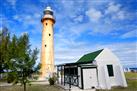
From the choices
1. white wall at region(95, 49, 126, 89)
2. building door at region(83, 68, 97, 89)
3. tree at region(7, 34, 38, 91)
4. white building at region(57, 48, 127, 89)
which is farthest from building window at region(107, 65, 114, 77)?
tree at region(7, 34, 38, 91)

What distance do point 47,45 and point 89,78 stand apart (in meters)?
16.5

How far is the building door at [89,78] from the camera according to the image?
1958 centimetres

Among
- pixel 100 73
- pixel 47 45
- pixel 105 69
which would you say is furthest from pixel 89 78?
pixel 47 45

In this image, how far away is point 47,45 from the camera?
34469 millimetres

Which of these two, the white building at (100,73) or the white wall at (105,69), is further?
the white wall at (105,69)

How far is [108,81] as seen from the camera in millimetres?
20047

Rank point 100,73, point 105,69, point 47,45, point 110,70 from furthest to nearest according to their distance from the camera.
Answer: point 47,45
point 110,70
point 105,69
point 100,73

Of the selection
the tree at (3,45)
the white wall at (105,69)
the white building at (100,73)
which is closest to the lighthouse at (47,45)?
the tree at (3,45)

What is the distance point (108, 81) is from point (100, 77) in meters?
1.05

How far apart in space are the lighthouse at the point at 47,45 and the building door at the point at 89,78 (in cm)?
1492

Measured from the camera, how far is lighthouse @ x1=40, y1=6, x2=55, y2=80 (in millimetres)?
33812

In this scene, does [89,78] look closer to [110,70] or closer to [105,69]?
[105,69]

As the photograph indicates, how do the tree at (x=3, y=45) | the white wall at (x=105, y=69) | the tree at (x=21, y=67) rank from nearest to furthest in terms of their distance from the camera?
the tree at (x=21, y=67) < the white wall at (x=105, y=69) < the tree at (x=3, y=45)

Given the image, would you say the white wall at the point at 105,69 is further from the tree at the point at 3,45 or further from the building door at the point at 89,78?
the tree at the point at 3,45
